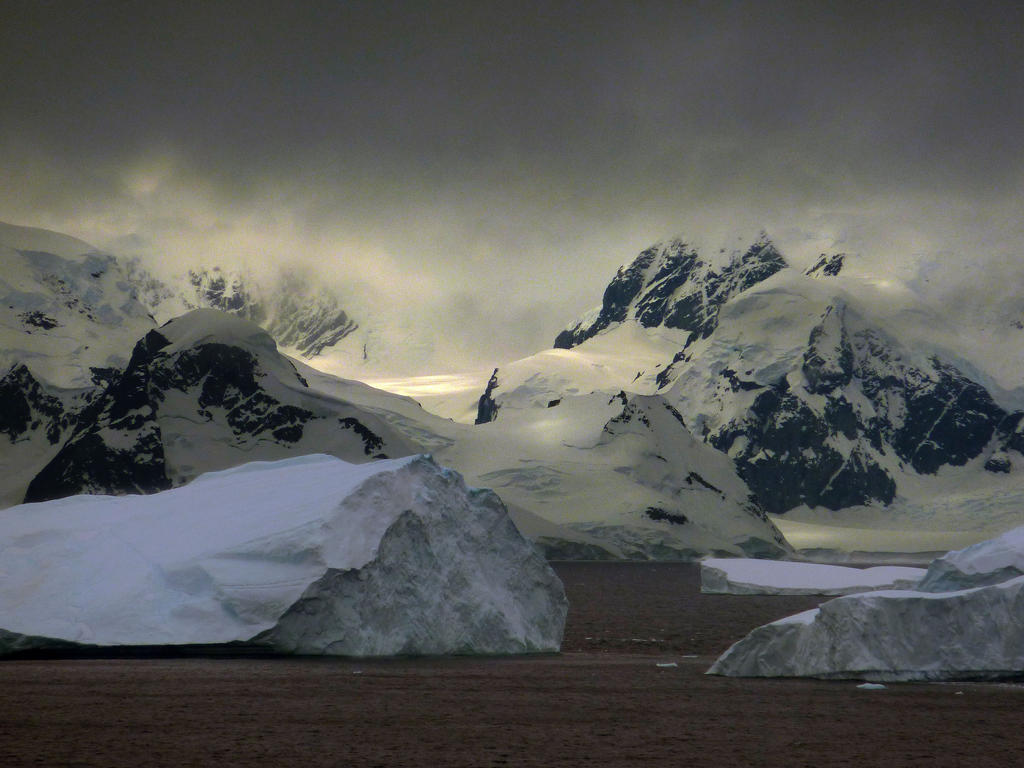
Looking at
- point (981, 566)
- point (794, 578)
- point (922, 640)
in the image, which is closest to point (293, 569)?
point (922, 640)

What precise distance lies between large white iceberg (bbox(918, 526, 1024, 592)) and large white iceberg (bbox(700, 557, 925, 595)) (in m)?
34.9

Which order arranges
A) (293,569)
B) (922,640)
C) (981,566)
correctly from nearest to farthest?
(922,640), (293,569), (981,566)

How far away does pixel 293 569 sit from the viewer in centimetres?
2925

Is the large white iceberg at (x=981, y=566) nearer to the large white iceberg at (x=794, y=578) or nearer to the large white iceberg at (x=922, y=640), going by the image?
the large white iceberg at (x=922, y=640)

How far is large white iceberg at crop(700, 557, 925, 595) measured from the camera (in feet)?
258

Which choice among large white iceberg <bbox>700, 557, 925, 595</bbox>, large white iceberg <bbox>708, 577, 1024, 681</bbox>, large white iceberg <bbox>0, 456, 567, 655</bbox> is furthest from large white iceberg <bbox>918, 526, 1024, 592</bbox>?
large white iceberg <bbox>700, 557, 925, 595</bbox>

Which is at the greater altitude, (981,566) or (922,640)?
(981,566)

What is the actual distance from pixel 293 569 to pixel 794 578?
62.5 meters

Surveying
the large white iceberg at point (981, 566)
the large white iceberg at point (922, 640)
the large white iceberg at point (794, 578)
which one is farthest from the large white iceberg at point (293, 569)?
the large white iceberg at point (794, 578)

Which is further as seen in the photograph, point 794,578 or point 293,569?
point 794,578

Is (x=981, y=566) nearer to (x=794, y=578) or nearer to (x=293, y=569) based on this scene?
(x=293, y=569)

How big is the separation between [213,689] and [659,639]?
23.5 m

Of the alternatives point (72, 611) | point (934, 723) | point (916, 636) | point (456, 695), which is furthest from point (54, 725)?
point (916, 636)

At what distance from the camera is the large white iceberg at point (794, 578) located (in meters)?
78.5
